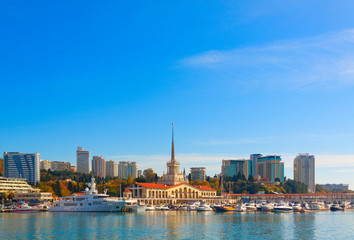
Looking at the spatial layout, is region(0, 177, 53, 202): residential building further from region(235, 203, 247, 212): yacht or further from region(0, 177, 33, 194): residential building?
region(235, 203, 247, 212): yacht

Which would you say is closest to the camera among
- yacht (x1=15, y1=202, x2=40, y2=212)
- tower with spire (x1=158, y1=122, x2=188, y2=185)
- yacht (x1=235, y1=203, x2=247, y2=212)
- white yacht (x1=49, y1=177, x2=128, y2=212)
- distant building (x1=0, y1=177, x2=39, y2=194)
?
white yacht (x1=49, y1=177, x2=128, y2=212)

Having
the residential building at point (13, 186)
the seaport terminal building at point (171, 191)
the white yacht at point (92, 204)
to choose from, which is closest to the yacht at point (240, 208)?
the white yacht at point (92, 204)

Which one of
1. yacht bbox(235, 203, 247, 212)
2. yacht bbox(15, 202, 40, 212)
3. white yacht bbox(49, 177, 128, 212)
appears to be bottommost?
yacht bbox(15, 202, 40, 212)

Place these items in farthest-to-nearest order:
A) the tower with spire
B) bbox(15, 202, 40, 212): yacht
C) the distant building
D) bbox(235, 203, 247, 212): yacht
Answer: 1. the tower with spire
2. the distant building
3. bbox(15, 202, 40, 212): yacht
4. bbox(235, 203, 247, 212): yacht

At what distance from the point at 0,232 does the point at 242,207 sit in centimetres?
6448

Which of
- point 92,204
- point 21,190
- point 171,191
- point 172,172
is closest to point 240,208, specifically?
point 92,204

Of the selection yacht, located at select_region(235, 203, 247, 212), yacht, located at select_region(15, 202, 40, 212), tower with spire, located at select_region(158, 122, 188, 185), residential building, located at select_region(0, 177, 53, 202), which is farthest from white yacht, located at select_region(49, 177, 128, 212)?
tower with spire, located at select_region(158, 122, 188, 185)

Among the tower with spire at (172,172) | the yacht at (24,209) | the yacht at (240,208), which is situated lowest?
the yacht at (24,209)

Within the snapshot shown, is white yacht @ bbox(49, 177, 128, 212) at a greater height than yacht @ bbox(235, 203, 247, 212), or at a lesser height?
greater

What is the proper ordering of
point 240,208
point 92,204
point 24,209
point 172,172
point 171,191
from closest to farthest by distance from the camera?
point 92,204 → point 240,208 → point 24,209 → point 171,191 → point 172,172

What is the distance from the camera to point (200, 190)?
168m

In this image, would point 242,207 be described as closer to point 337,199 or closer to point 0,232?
point 0,232

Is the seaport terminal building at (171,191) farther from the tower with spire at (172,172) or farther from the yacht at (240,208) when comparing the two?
the yacht at (240,208)

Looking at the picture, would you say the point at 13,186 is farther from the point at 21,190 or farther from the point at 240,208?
the point at 240,208
